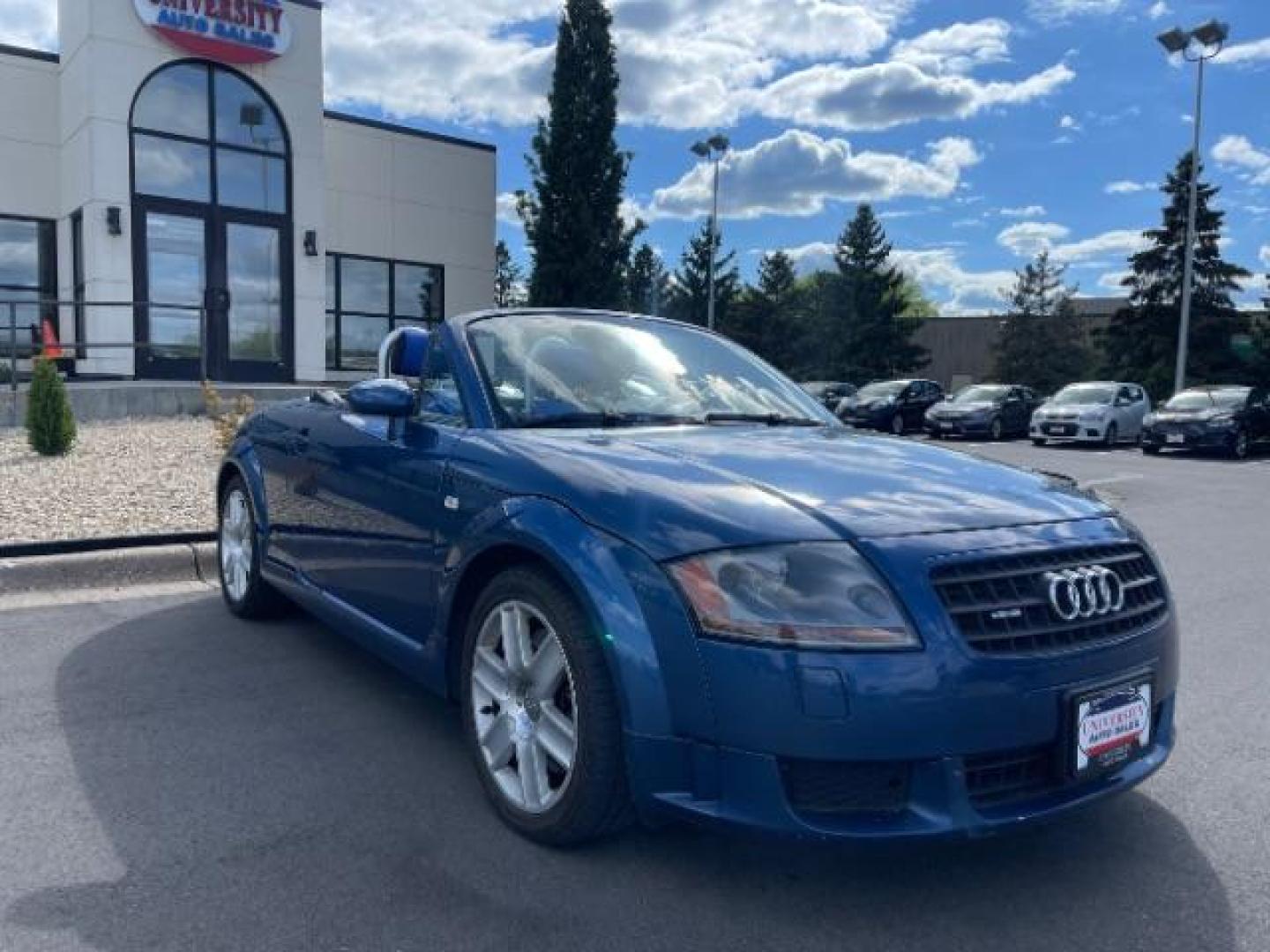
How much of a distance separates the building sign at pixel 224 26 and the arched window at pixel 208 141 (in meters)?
0.43

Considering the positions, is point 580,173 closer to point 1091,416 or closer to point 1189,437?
point 1091,416

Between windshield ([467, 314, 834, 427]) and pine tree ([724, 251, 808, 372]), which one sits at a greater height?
pine tree ([724, 251, 808, 372])

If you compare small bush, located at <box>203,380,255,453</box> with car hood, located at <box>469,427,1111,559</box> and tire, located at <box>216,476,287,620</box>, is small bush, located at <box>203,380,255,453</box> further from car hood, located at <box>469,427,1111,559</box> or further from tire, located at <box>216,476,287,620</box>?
car hood, located at <box>469,427,1111,559</box>

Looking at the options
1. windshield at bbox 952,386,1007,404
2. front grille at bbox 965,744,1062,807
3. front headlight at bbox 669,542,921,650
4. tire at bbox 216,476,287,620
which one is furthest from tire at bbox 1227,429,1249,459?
front headlight at bbox 669,542,921,650

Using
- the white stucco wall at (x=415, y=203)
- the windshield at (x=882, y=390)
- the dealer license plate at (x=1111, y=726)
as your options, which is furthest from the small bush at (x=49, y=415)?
the windshield at (x=882, y=390)

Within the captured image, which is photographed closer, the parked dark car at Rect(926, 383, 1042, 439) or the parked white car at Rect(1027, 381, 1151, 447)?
the parked white car at Rect(1027, 381, 1151, 447)

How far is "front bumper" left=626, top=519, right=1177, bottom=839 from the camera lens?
233 cm

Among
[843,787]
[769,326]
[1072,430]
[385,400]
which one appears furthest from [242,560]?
[769,326]

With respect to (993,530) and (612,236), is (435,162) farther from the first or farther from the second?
(993,530)

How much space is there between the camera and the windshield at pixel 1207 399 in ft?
68.9

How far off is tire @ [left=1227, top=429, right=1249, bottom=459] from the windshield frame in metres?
19.2

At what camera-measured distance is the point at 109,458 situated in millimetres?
9586

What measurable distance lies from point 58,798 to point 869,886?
2390 millimetres

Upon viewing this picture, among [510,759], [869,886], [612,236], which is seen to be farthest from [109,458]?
→ [612,236]
